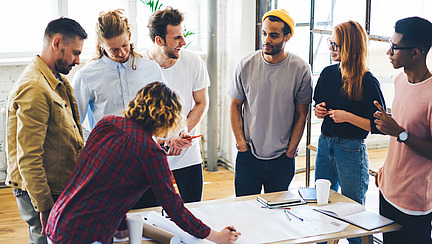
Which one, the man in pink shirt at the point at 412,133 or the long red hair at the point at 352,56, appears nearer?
the man in pink shirt at the point at 412,133

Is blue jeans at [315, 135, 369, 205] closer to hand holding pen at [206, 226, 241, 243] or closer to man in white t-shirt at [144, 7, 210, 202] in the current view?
man in white t-shirt at [144, 7, 210, 202]

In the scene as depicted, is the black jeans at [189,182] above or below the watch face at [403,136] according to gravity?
below

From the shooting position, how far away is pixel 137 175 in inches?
72.1

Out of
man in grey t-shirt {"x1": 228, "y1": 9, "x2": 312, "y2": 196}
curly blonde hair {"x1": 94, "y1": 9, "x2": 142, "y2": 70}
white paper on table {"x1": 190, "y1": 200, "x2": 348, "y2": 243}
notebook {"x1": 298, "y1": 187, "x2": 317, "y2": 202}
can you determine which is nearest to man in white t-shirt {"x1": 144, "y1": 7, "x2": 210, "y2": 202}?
man in grey t-shirt {"x1": 228, "y1": 9, "x2": 312, "y2": 196}

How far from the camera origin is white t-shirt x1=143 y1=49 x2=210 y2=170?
293 cm

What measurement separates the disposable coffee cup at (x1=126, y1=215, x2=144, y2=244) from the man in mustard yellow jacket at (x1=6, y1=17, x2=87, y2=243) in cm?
37

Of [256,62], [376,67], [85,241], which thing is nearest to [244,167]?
[256,62]

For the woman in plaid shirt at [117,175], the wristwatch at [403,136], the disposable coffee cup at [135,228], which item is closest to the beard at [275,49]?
the wristwatch at [403,136]

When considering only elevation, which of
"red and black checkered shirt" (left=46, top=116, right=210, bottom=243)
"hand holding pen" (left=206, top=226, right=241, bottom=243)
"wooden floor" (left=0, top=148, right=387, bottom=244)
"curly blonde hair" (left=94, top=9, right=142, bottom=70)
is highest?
"curly blonde hair" (left=94, top=9, right=142, bottom=70)

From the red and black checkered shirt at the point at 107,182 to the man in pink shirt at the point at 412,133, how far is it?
1025 millimetres

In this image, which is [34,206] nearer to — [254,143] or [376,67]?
[254,143]

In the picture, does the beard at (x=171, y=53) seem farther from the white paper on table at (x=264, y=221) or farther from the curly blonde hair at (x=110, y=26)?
the white paper on table at (x=264, y=221)

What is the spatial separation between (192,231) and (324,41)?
6.79 feet

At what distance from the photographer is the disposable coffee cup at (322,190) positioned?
2.41m
